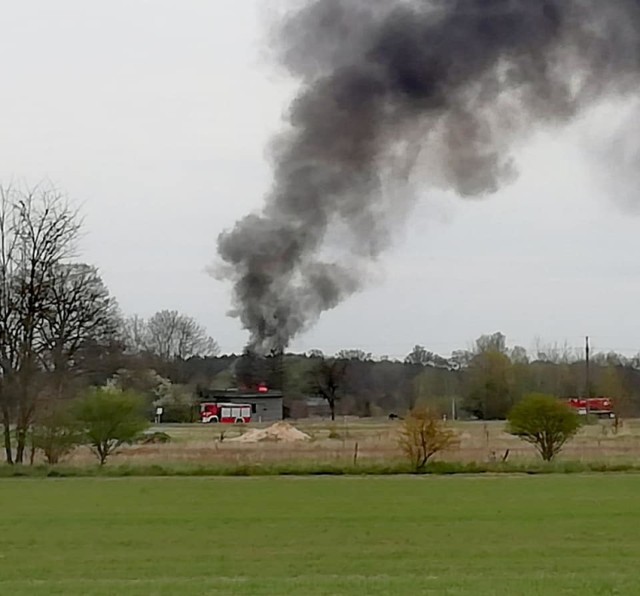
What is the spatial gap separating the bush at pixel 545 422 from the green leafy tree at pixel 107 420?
16.5m

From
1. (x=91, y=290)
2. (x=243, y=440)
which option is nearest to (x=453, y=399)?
(x=243, y=440)

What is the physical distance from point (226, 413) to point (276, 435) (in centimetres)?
1113

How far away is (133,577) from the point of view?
1686cm

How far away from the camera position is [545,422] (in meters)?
47.1

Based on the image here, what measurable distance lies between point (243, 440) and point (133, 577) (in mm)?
42862

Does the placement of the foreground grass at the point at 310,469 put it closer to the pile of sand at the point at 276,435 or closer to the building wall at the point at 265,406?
the pile of sand at the point at 276,435

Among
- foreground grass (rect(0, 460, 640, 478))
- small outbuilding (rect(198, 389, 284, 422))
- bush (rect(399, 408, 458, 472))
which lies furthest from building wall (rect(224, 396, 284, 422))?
foreground grass (rect(0, 460, 640, 478))

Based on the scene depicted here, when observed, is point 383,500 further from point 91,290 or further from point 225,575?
point 91,290

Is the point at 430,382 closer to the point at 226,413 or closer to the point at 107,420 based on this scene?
the point at 226,413

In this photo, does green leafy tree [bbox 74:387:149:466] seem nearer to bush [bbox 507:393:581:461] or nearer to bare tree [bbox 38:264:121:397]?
bare tree [bbox 38:264:121:397]

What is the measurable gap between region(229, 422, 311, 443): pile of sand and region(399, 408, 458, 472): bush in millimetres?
15651

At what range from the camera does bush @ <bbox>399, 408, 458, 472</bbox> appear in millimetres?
44250

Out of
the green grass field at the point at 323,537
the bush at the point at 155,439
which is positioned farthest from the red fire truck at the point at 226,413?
the green grass field at the point at 323,537

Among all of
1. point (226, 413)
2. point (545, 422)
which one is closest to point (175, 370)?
point (226, 413)
